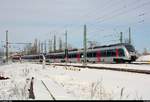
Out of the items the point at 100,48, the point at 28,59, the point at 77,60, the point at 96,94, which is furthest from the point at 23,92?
the point at 28,59

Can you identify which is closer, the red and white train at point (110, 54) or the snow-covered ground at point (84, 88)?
the snow-covered ground at point (84, 88)

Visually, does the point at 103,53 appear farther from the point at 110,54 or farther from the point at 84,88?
the point at 84,88

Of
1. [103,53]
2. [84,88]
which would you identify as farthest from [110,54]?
[84,88]

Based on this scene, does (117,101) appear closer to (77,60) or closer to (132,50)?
(132,50)

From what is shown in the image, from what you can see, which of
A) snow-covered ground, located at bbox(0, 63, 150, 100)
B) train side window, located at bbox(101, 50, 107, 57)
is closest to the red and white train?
train side window, located at bbox(101, 50, 107, 57)

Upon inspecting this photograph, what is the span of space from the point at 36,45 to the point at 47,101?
128 metres

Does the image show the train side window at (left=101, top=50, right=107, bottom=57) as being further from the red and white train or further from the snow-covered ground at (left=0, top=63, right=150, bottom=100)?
the snow-covered ground at (left=0, top=63, right=150, bottom=100)

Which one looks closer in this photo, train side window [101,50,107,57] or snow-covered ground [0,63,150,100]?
snow-covered ground [0,63,150,100]

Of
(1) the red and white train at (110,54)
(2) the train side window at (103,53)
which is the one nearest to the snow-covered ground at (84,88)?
(1) the red and white train at (110,54)

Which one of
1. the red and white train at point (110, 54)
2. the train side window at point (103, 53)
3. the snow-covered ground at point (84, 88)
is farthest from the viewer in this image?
the train side window at point (103, 53)

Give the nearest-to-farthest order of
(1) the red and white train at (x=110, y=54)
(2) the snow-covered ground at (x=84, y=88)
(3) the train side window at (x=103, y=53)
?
(2) the snow-covered ground at (x=84, y=88) → (1) the red and white train at (x=110, y=54) → (3) the train side window at (x=103, y=53)

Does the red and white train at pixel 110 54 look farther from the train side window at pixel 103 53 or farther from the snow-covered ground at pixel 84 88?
the snow-covered ground at pixel 84 88

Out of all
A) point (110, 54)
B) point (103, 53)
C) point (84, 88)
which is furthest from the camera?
point (103, 53)

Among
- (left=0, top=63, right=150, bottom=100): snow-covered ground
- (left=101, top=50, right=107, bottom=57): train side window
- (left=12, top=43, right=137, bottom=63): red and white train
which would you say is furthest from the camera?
(left=101, top=50, right=107, bottom=57): train side window
